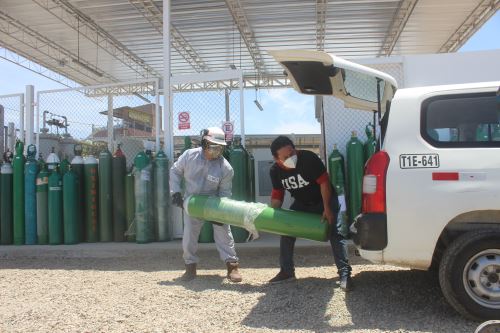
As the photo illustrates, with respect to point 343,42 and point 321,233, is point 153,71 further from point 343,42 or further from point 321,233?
point 321,233

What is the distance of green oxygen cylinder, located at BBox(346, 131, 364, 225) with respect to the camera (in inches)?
311

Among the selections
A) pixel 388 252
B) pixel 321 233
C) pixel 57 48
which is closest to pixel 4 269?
pixel 321 233

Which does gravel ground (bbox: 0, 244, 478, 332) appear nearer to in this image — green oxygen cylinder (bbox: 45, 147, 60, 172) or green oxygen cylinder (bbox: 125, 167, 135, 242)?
green oxygen cylinder (bbox: 125, 167, 135, 242)

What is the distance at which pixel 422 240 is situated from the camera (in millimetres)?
4156

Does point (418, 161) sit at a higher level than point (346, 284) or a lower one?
higher

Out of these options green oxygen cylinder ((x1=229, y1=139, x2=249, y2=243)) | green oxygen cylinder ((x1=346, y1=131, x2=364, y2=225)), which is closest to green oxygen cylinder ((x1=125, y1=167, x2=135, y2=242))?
Result: green oxygen cylinder ((x1=229, y1=139, x2=249, y2=243))

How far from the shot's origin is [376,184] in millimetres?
4234

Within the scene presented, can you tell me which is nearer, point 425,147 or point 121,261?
point 425,147

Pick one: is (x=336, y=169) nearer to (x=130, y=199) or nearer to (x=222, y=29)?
(x=130, y=199)

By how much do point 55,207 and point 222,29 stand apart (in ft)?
27.5

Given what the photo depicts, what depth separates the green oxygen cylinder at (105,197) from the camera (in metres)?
8.23

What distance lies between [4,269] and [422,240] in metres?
5.93

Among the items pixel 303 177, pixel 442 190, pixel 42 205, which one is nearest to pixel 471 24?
pixel 303 177

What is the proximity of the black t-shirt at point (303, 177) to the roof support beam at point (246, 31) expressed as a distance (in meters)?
7.82
